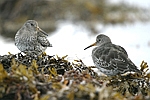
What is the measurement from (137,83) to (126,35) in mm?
7048

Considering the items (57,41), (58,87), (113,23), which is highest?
(113,23)

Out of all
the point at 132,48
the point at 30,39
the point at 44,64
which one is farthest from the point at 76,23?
the point at 44,64

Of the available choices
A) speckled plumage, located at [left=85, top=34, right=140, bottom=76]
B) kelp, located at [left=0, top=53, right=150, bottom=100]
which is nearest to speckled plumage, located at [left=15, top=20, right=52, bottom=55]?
speckled plumage, located at [left=85, top=34, right=140, bottom=76]

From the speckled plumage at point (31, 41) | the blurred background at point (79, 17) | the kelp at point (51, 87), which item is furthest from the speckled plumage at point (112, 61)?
the blurred background at point (79, 17)

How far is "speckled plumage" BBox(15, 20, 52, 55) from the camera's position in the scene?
22.7 ft

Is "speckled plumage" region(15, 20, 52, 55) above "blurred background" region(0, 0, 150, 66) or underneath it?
underneath

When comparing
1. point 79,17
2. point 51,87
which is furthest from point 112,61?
point 79,17

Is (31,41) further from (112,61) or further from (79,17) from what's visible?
(79,17)

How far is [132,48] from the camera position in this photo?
10594 mm

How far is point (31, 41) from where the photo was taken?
7070mm

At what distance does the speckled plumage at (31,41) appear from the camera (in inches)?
273

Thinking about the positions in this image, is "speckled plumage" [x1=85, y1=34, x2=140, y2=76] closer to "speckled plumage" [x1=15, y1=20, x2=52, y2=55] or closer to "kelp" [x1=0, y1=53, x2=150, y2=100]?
"kelp" [x1=0, y1=53, x2=150, y2=100]

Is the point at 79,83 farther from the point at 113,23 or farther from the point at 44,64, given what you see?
the point at 113,23

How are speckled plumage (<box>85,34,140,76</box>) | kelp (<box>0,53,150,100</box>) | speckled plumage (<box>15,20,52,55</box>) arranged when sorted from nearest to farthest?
kelp (<box>0,53,150,100</box>) < speckled plumage (<box>85,34,140,76</box>) < speckled plumage (<box>15,20,52,55</box>)
